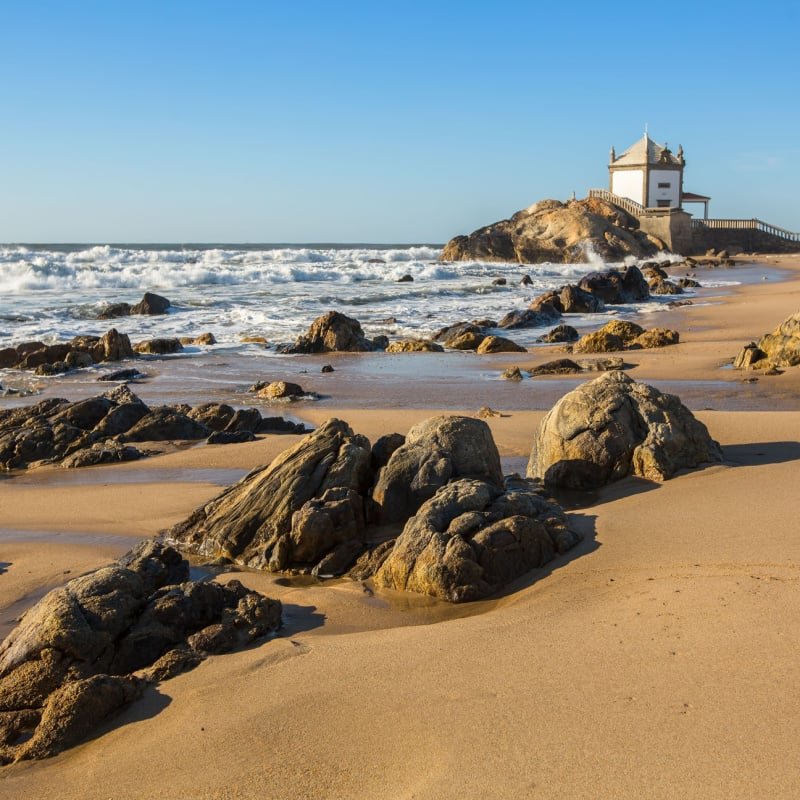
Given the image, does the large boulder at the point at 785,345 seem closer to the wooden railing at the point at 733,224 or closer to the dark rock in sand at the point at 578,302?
the dark rock in sand at the point at 578,302

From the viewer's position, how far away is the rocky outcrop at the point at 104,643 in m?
3.85

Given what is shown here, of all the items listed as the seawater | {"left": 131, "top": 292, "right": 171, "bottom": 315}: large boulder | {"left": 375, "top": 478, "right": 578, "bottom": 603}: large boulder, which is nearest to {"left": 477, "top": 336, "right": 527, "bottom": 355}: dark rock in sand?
the seawater

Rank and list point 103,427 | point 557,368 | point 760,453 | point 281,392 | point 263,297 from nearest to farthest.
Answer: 1. point 760,453
2. point 103,427
3. point 281,392
4. point 557,368
5. point 263,297

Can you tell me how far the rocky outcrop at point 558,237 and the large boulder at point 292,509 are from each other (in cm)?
5348

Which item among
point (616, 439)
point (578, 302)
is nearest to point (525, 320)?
point (578, 302)

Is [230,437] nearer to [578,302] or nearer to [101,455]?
[101,455]

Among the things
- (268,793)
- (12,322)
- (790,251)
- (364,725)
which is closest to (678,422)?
(364,725)

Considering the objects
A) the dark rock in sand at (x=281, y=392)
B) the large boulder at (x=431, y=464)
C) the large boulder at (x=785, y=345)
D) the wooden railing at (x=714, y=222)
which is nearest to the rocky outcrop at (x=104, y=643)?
the large boulder at (x=431, y=464)

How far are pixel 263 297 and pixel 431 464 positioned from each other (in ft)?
92.8

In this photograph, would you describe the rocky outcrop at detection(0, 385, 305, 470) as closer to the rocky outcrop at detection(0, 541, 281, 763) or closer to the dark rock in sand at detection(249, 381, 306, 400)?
the dark rock in sand at detection(249, 381, 306, 400)

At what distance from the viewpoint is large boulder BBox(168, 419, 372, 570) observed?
233 inches

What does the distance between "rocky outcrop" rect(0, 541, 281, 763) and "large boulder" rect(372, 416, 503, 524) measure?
1417mm

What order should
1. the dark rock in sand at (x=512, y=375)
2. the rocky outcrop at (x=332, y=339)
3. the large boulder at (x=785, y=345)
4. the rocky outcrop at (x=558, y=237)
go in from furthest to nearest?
the rocky outcrop at (x=558, y=237) → the rocky outcrop at (x=332, y=339) → the dark rock in sand at (x=512, y=375) → the large boulder at (x=785, y=345)

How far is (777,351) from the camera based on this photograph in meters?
13.4
